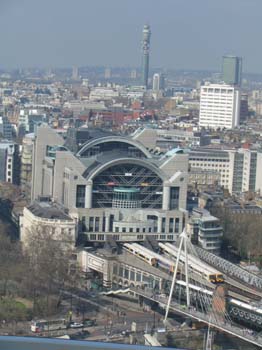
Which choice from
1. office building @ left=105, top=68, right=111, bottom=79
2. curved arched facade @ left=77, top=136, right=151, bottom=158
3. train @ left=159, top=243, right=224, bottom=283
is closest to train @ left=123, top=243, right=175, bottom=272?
train @ left=159, top=243, right=224, bottom=283

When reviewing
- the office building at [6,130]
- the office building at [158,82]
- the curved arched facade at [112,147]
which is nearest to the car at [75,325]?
the curved arched facade at [112,147]

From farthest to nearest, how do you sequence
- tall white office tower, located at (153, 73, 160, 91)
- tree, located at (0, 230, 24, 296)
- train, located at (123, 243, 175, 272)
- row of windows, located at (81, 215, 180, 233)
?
tall white office tower, located at (153, 73, 160, 91), row of windows, located at (81, 215, 180, 233), train, located at (123, 243, 175, 272), tree, located at (0, 230, 24, 296)

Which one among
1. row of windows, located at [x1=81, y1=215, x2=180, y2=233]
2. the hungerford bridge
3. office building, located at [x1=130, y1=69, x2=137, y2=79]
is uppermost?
office building, located at [x1=130, y1=69, x2=137, y2=79]

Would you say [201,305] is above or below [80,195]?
below

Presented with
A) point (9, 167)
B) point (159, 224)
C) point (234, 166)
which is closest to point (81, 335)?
point (159, 224)

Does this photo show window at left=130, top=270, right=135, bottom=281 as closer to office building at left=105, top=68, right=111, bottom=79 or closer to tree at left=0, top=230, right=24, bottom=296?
tree at left=0, top=230, right=24, bottom=296

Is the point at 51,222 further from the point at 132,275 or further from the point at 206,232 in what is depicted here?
the point at 206,232

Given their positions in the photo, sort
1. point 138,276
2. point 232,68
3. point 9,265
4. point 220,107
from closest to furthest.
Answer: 1. point 9,265
2. point 138,276
3. point 220,107
4. point 232,68
